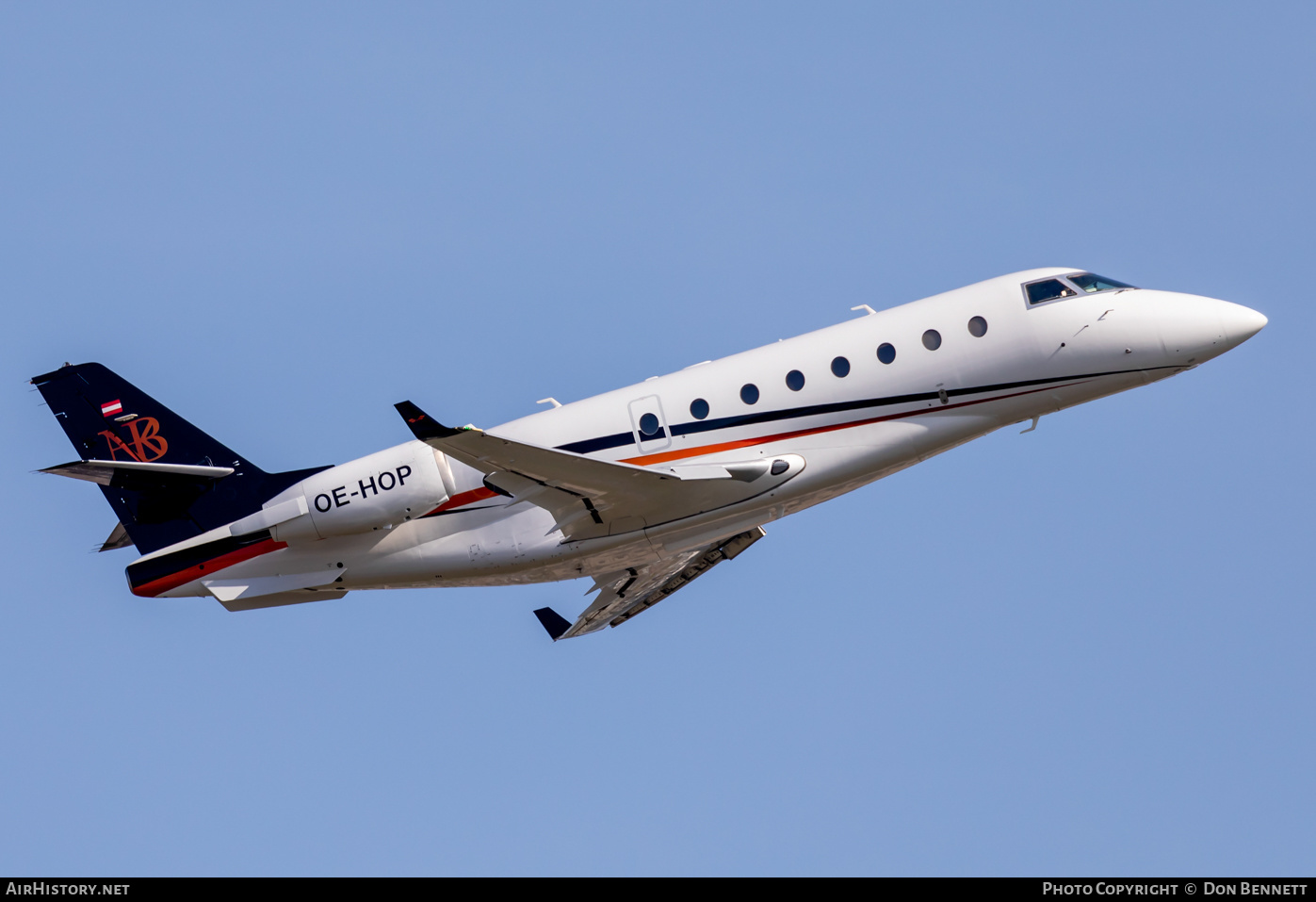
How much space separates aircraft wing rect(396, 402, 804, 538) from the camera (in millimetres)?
23125

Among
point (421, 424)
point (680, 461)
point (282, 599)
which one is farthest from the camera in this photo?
point (282, 599)

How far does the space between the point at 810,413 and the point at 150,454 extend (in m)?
12.7

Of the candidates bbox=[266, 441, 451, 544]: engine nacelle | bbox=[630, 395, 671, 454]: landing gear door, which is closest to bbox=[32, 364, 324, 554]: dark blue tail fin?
bbox=[266, 441, 451, 544]: engine nacelle

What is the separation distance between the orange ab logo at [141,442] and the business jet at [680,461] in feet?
2.85

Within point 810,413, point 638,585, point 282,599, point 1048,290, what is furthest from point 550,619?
point 1048,290

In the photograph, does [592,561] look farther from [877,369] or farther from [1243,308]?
[1243,308]

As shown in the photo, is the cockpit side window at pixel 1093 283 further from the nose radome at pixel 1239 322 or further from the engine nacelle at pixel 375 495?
the engine nacelle at pixel 375 495

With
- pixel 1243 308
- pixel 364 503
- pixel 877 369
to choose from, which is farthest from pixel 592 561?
pixel 1243 308

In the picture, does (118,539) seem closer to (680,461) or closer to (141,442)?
(141,442)

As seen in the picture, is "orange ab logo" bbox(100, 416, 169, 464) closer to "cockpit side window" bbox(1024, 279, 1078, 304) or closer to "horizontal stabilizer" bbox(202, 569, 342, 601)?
"horizontal stabilizer" bbox(202, 569, 342, 601)

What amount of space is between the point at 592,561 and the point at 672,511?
2.11m

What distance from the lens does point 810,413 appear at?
24.8 m

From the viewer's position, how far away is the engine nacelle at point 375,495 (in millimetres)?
25656

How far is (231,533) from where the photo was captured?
26297 mm
